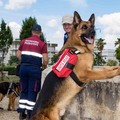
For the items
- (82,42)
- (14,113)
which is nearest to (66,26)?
(82,42)

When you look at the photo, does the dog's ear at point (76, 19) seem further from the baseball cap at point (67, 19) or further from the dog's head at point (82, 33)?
the baseball cap at point (67, 19)

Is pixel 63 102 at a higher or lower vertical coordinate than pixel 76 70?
lower

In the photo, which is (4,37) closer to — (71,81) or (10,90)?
(10,90)

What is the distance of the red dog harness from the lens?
4539 millimetres

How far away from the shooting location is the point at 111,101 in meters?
5.30

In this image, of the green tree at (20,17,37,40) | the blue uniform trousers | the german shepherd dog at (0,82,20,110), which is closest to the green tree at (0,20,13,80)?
the green tree at (20,17,37,40)

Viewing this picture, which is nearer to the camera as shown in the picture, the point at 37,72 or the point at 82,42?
the point at 82,42

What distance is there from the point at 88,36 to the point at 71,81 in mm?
669

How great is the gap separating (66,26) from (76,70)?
144cm

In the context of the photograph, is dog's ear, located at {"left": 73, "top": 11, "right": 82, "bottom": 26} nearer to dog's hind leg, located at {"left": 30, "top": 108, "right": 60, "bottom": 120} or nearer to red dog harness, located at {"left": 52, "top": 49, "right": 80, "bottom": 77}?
red dog harness, located at {"left": 52, "top": 49, "right": 80, "bottom": 77}

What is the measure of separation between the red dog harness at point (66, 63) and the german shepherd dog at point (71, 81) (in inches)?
2.5

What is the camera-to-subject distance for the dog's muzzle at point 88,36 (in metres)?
4.63

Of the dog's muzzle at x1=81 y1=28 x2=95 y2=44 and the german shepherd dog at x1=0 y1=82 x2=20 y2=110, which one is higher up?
the dog's muzzle at x1=81 y1=28 x2=95 y2=44

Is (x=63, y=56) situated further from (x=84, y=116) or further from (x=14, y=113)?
(x=14, y=113)
